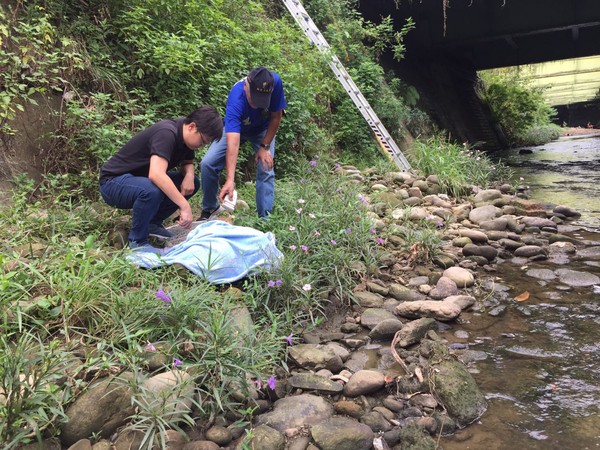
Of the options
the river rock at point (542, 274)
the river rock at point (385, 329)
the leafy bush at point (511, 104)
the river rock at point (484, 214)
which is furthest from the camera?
the leafy bush at point (511, 104)

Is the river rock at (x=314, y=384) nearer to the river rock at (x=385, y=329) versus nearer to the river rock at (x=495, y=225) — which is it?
the river rock at (x=385, y=329)

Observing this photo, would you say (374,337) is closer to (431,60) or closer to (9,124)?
(9,124)

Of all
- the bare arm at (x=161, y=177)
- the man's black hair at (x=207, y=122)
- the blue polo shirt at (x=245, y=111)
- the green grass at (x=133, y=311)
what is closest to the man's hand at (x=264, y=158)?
the blue polo shirt at (x=245, y=111)

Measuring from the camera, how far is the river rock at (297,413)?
192 centimetres

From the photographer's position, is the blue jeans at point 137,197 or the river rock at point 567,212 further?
the river rock at point 567,212

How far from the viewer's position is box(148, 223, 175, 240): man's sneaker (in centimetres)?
324

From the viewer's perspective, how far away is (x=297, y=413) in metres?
1.96

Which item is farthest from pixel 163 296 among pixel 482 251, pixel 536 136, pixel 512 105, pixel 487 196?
pixel 536 136

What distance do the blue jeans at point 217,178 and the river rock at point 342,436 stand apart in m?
2.15

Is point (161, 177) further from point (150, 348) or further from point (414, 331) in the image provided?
point (414, 331)

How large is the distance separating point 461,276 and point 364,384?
170 centimetres

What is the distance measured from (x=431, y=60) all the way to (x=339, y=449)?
14885mm

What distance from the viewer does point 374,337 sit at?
107 inches

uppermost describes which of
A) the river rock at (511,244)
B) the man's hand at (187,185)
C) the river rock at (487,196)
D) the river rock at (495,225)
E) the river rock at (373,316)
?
the man's hand at (187,185)
